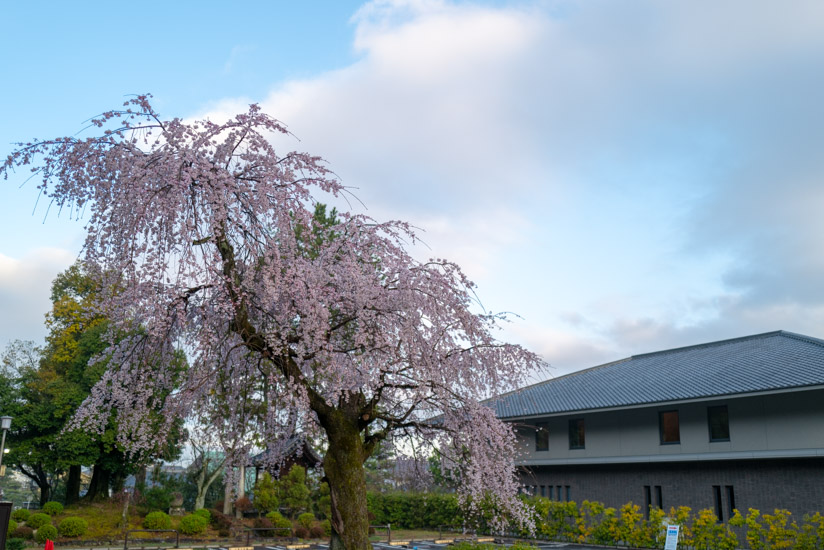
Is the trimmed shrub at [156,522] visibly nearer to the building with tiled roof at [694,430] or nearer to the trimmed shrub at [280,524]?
the trimmed shrub at [280,524]

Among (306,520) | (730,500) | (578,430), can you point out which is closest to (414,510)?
(306,520)

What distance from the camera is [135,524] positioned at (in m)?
26.8

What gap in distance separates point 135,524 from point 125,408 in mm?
18419

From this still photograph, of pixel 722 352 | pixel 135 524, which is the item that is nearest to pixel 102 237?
pixel 135 524

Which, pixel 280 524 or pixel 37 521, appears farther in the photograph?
pixel 280 524

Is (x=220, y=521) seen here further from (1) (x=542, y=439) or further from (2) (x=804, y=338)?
(2) (x=804, y=338)

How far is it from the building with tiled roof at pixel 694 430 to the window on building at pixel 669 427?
41mm

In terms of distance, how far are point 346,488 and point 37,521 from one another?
19.2 m

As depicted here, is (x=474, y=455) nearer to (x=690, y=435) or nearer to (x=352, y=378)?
(x=352, y=378)

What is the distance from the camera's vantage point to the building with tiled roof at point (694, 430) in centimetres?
2230

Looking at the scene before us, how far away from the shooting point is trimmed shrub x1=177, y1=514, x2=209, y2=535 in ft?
85.8

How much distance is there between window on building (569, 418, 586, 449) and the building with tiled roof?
0.05m

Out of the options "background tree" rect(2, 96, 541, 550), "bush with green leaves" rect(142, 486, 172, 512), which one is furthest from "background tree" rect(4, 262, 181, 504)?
"background tree" rect(2, 96, 541, 550)

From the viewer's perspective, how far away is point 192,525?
2620 cm
